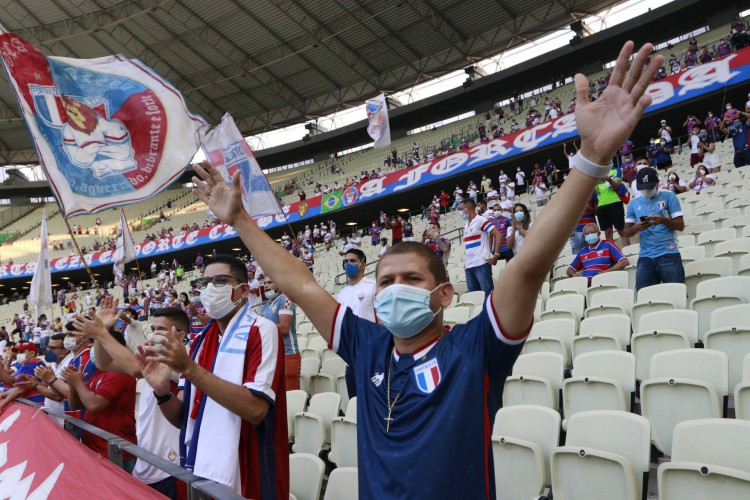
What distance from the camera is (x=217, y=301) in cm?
237

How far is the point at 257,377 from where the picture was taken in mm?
2080

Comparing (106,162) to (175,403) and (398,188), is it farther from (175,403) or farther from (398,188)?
(398,188)

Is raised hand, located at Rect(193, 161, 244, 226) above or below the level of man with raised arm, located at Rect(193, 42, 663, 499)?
above

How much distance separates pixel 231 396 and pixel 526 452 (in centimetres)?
166

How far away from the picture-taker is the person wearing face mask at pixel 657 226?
5.01 metres

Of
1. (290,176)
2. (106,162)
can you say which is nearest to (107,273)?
(290,176)

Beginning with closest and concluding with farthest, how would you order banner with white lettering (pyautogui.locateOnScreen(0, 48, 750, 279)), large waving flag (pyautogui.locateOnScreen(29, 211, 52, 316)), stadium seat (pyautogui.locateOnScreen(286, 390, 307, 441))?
stadium seat (pyautogui.locateOnScreen(286, 390, 307, 441)) → large waving flag (pyautogui.locateOnScreen(29, 211, 52, 316)) → banner with white lettering (pyautogui.locateOnScreen(0, 48, 750, 279))

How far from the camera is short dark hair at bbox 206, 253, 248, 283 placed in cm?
250

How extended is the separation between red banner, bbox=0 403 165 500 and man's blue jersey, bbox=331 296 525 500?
1.00 metres

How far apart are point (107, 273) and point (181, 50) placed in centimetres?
1590

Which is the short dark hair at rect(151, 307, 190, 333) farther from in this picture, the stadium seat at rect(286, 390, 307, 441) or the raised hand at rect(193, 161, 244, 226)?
the raised hand at rect(193, 161, 244, 226)

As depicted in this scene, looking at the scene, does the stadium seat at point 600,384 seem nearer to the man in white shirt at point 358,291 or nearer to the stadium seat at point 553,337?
the stadium seat at point 553,337

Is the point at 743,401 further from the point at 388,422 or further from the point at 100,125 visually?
the point at 100,125

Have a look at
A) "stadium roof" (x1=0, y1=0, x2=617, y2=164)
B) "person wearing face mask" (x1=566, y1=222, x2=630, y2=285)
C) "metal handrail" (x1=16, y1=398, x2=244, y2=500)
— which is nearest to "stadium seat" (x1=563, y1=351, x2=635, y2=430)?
"metal handrail" (x1=16, y1=398, x2=244, y2=500)
